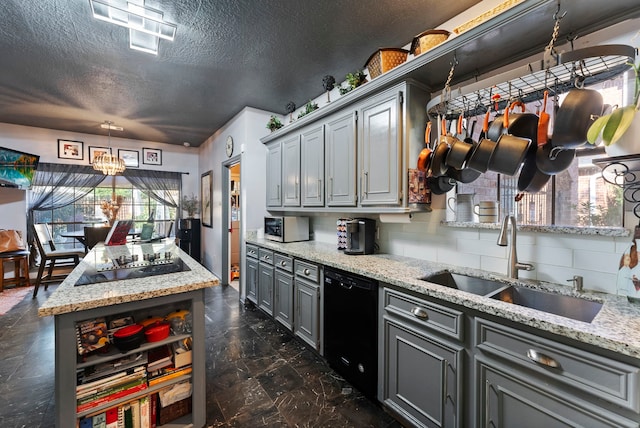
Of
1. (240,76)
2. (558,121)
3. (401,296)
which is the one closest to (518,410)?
(401,296)

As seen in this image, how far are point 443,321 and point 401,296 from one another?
0.89ft

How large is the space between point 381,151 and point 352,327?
1327 mm

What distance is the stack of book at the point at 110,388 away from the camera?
4.35 ft

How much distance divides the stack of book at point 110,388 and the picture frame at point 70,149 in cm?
535

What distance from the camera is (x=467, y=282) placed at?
181 cm

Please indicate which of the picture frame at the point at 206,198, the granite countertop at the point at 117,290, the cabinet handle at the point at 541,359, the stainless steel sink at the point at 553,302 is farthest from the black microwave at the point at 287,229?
the cabinet handle at the point at 541,359

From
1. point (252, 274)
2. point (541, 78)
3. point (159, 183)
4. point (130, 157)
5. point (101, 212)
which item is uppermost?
point (130, 157)

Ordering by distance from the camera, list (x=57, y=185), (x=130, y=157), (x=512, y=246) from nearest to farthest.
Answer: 1. (x=512, y=246)
2. (x=57, y=185)
3. (x=130, y=157)

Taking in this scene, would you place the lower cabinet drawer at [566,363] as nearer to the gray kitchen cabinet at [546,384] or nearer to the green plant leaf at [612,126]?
the gray kitchen cabinet at [546,384]

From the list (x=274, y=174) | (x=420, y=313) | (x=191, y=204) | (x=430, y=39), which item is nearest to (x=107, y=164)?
(x=191, y=204)

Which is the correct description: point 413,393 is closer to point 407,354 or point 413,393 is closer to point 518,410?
point 407,354

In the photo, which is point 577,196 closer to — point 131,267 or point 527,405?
point 527,405

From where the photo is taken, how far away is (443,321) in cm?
141

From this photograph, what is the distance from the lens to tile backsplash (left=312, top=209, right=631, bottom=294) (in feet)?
4.56
